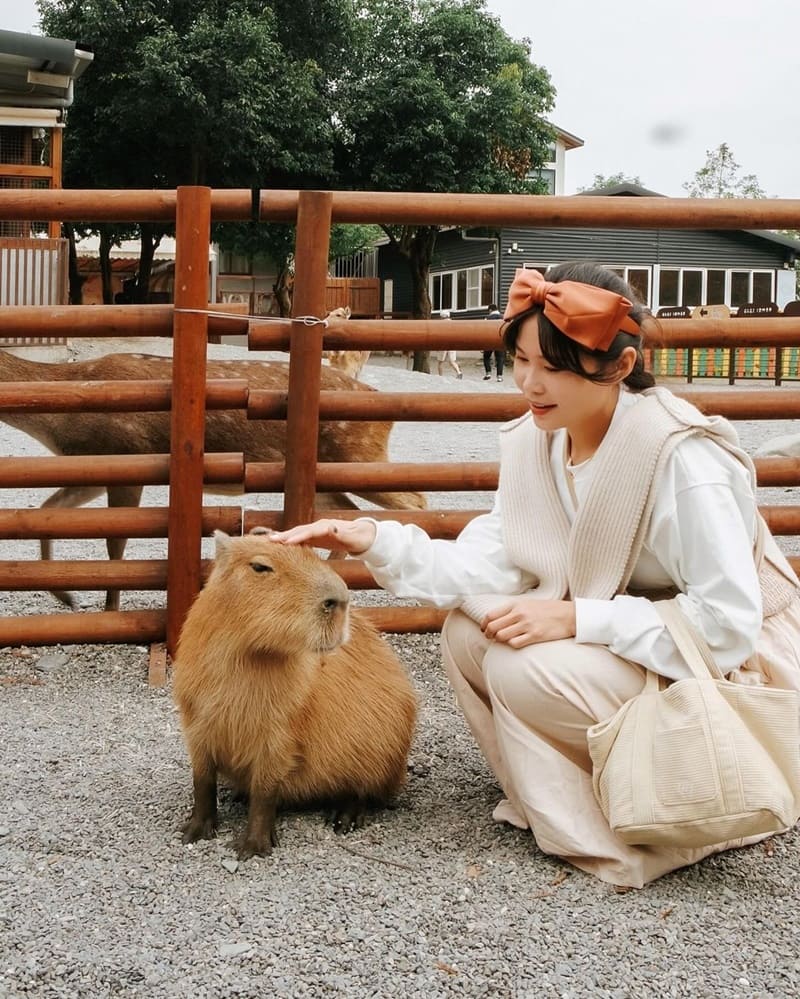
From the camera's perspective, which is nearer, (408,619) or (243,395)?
(243,395)

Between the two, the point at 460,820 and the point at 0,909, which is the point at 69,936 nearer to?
the point at 0,909

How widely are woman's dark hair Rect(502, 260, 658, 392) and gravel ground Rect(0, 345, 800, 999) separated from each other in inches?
43.6

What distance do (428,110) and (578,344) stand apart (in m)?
26.7

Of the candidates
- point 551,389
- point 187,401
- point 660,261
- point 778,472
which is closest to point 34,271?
point 187,401

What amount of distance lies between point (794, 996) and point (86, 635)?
9.97ft

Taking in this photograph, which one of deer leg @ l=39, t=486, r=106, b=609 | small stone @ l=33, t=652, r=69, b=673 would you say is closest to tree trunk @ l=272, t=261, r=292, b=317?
deer leg @ l=39, t=486, r=106, b=609

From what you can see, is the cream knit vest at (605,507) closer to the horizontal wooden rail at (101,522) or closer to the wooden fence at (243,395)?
the wooden fence at (243,395)

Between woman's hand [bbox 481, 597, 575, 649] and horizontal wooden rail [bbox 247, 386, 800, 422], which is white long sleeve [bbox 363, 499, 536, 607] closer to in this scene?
woman's hand [bbox 481, 597, 575, 649]

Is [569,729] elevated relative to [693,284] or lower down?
lower down

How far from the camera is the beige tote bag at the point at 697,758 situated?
7.71 feet

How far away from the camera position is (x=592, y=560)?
2605 mm

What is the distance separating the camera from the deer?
17.3 feet

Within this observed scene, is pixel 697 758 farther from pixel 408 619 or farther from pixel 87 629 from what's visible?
pixel 87 629

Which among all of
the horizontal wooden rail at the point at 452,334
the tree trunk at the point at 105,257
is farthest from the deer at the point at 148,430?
the tree trunk at the point at 105,257
